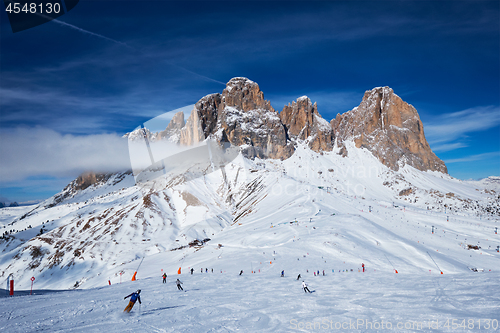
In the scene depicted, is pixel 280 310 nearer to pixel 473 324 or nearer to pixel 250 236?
pixel 473 324

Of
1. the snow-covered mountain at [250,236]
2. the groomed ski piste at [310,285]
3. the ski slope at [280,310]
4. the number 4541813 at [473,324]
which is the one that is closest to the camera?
Result: the number 4541813 at [473,324]

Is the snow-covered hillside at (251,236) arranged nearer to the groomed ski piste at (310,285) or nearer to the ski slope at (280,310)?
the groomed ski piste at (310,285)

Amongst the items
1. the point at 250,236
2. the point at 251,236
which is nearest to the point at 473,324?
the point at 251,236

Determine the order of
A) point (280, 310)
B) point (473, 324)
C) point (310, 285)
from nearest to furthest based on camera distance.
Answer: point (473, 324) < point (280, 310) < point (310, 285)

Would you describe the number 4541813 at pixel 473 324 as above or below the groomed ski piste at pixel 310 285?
above

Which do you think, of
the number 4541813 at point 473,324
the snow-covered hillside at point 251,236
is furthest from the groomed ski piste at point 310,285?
the snow-covered hillside at point 251,236

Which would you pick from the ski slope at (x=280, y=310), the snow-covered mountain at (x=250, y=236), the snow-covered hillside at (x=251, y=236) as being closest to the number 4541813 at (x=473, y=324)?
the ski slope at (x=280, y=310)

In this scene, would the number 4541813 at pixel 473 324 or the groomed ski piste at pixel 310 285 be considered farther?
the groomed ski piste at pixel 310 285

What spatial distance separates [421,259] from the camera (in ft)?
152

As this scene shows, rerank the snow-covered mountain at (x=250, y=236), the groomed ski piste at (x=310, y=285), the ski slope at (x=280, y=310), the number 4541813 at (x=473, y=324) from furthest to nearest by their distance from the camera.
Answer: the snow-covered mountain at (x=250, y=236) → the groomed ski piste at (x=310, y=285) → the ski slope at (x=280, y=310) → the number 4541813 at (x=473, y=324)

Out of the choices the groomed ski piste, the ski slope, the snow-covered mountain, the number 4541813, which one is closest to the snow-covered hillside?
the snow-covered mountain

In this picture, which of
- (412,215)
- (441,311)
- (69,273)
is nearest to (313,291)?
(441,311)

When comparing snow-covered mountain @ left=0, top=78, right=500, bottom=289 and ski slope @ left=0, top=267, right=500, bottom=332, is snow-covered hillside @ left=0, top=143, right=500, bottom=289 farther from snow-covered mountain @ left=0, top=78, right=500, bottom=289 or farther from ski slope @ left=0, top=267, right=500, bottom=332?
ski slope @ left=0, top=267, right=500, bottom=332

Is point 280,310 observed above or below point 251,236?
above
